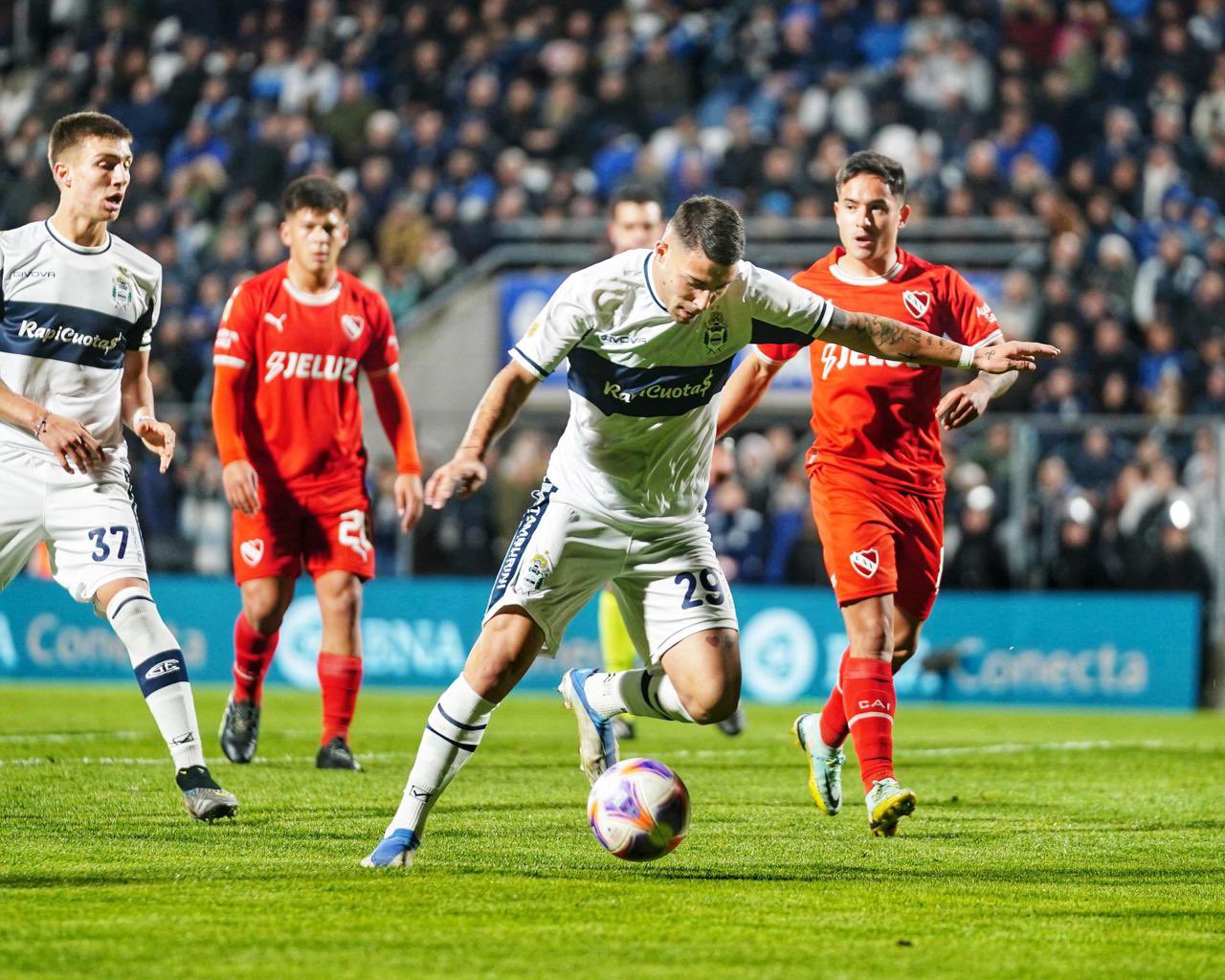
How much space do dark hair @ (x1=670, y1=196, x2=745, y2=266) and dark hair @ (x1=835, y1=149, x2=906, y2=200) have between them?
1.80 m

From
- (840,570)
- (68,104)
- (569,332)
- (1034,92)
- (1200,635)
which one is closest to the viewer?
(569,332)

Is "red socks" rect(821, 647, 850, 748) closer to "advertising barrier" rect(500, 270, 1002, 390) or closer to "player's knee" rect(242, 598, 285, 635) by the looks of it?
"player's knee" rect(242, 598, 285, 635)

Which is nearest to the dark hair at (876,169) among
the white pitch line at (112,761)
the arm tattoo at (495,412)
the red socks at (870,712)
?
the red socks at (870,712)

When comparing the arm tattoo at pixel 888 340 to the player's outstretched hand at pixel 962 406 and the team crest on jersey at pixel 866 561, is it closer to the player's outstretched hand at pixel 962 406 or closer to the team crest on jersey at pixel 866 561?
the player's outstretched hand at pixel 962 406

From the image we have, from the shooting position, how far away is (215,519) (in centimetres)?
1767

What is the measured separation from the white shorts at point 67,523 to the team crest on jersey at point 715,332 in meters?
2.43

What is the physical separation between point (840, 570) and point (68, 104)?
61.2 ft

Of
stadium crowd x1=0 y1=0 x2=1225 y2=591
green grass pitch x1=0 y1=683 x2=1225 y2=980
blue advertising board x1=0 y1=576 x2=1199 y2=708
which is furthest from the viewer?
stadium crowd x1=0 y1=0 x2=1225 y2=591

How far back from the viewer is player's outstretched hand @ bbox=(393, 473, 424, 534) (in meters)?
8.67

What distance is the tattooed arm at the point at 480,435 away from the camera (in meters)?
5.55

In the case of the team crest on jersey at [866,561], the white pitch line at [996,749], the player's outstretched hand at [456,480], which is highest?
the player's outstretched hand at [456,480]

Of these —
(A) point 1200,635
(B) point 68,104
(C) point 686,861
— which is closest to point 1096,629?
(A) point 1200,635

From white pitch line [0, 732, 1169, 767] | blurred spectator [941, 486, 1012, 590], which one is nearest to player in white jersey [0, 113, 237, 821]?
white pitch line [0, 732, 1169, 767]

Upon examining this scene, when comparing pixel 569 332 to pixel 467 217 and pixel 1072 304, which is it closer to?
pixel 1072 304
